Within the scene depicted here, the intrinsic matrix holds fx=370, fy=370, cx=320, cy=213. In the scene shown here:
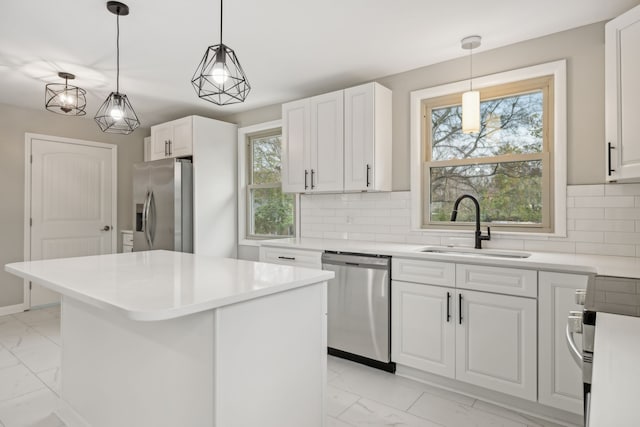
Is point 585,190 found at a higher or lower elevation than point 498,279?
higher

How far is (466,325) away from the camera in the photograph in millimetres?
2344

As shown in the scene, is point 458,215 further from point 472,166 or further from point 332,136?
point 332,136

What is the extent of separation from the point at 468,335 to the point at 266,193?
111 inches

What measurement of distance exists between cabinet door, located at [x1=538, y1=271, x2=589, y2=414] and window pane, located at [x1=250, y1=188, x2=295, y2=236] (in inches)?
103

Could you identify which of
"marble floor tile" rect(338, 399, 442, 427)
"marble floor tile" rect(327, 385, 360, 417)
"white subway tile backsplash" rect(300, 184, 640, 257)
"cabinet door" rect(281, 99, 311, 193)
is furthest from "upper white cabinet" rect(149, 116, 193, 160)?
"marble floor tile" rect(338, 399, 442, 427)

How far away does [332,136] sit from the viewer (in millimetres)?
3342

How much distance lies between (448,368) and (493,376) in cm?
28

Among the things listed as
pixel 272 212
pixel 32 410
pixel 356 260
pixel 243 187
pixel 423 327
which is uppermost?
pixel 243 187

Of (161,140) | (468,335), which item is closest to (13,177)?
(161,140)

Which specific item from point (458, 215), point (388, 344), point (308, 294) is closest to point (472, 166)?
point (458, 215)

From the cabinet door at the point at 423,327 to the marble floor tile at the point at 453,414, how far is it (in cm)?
19

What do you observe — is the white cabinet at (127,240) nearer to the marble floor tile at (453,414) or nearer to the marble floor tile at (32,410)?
the marble floor tile at (32,410)

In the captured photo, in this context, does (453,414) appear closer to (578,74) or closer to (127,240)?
(578,74)

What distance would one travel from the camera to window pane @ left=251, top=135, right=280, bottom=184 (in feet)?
14.2
